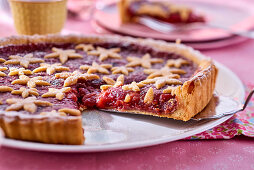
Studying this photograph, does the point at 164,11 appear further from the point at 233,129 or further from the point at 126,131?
the point at 126,131

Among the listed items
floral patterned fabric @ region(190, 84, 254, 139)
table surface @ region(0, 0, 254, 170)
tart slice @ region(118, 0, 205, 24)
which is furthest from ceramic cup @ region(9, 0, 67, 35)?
floral patterned fabric @ region(190, 84, 254, 139)

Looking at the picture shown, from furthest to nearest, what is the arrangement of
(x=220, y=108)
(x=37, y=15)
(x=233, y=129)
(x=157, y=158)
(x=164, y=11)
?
(x=164, y=11) < (x=37, y=15) < (x=220, y=108) < (x=233, y=129) < (x=157, y=158)

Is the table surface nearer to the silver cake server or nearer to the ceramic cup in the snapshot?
the silver cake server

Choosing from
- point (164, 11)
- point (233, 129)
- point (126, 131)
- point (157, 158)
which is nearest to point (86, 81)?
point (126, 131)

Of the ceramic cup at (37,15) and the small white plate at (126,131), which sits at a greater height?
the ceramic cup at (37,15)

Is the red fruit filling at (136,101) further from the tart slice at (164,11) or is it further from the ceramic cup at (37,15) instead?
the tart slice at (164,11)

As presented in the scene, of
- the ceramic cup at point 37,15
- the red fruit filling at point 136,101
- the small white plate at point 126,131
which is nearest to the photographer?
the small white plate at point 126,131

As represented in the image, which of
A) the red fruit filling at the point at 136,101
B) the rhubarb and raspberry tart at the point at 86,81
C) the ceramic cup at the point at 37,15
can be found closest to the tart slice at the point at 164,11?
the ceramic cup at the point at 37,15
